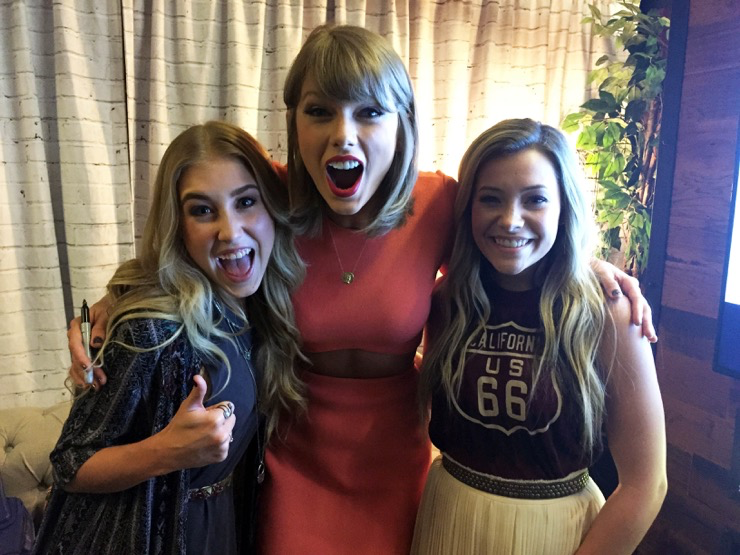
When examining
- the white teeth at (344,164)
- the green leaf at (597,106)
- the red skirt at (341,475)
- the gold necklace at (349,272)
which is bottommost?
the red skirt at (341,475)

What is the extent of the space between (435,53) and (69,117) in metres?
1.61

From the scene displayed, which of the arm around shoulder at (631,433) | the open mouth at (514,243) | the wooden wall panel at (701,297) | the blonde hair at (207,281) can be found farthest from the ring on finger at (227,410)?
the wooden wall panel at (701,297)

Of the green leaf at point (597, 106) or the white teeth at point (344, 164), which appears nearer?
the white teeth at point (344, 164)

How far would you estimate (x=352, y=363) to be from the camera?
1.25 m

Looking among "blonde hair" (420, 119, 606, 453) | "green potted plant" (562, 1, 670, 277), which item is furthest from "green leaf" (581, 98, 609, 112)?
"blonde hair" (420, 119, 606, 453)

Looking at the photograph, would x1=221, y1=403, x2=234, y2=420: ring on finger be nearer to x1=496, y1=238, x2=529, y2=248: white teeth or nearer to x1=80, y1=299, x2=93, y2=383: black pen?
x1=80, y1=299, x2=93, y2=383: black pen

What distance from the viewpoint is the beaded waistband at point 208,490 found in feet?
3.53

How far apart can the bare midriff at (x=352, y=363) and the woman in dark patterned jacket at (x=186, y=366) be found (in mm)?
74

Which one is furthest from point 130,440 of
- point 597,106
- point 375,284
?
point 597,106

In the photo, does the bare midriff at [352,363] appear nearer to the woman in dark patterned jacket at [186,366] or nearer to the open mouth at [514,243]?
the woman in dark patterned jacket at [186,366]

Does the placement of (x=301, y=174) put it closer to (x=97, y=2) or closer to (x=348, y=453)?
(x=348, y=453)

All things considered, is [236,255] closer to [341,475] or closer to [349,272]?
[349,272]

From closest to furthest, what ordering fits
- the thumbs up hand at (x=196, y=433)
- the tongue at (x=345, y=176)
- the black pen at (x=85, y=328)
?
the thumbs up hand at (x=196, y=433) < the black pen at (x=85, y=328) < the tongue at (x=345, y=176)

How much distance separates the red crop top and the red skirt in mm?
113
